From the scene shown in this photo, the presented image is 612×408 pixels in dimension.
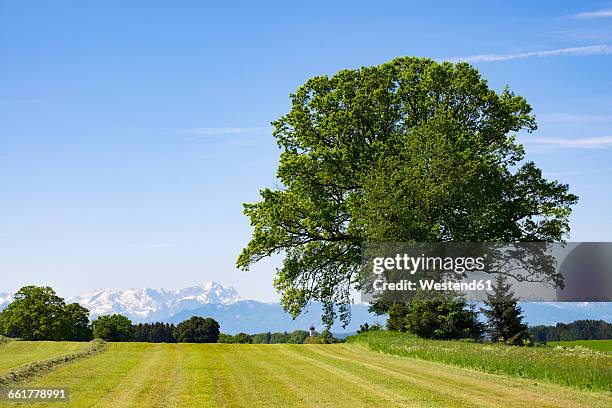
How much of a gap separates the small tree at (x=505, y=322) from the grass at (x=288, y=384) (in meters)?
16.2

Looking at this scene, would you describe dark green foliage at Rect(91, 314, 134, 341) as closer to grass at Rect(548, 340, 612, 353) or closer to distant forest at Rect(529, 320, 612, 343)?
distant forest at Rect(529, 320, 612, 343)

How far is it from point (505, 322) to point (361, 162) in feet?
53.1

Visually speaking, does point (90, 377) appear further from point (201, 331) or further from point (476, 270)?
point (201, 331)

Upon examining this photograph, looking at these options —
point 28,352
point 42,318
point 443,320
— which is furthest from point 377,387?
point 42,318

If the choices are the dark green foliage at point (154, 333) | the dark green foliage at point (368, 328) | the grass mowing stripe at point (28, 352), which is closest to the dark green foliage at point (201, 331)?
the dark green foliage at point (154, 333)

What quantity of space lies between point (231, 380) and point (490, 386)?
915 centimetres

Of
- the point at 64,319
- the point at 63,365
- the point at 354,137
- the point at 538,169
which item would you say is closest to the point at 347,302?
the point at 354,137

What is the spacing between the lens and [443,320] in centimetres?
4631

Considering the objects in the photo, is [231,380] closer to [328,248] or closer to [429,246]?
[429,246]

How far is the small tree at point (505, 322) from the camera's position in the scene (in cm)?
4928

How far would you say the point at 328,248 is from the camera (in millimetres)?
Answer: 47656

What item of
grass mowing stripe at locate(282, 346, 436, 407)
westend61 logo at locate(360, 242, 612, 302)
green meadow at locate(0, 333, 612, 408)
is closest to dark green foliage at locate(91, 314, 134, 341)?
westend61 logo at locate(360, 242, 612, 302)

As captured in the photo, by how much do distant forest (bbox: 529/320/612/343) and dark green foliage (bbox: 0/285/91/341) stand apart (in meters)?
68.8

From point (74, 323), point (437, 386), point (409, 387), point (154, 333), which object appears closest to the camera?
point (409, 387)
